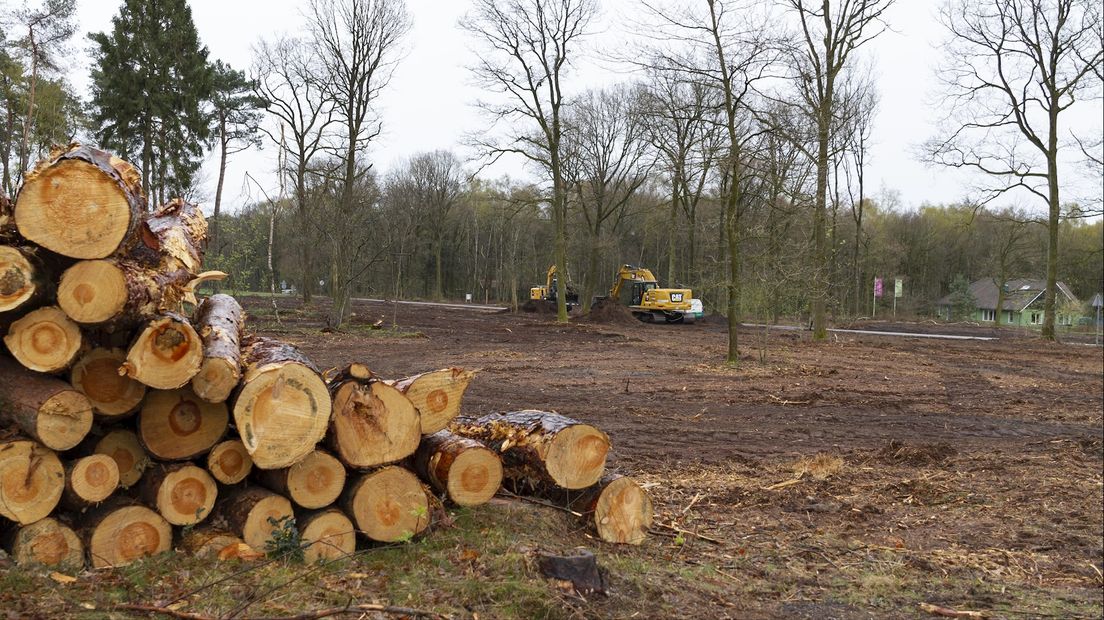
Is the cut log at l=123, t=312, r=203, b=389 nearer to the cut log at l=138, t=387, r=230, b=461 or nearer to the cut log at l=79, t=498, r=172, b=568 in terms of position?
the cut log at l=138, t=387, r=230, b=461

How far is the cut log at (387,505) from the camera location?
→ 14.1 feet

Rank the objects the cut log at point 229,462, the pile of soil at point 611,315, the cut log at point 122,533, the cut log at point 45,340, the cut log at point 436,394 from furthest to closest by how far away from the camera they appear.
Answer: the pile of soil at point 611,315 < the cut log at point 436,394 < the cut log at point 229,462 < the cut log at point 122,533 < the cut log at point 45,340

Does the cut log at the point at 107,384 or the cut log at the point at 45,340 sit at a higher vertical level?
the cut log at the point at 45,340

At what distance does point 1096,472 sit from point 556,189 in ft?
77.7

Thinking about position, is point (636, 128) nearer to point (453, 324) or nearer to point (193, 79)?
point (453, 324)

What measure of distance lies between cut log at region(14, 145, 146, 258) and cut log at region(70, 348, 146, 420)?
1.78 feet

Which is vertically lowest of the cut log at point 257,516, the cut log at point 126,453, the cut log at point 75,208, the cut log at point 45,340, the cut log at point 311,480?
the cut log at point 257,516

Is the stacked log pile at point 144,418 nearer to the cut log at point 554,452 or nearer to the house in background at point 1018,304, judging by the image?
the cut log at point 554,452

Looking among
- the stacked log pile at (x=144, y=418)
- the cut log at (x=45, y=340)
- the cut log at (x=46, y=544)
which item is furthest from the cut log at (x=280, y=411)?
the cut log at (x=46, y=544)

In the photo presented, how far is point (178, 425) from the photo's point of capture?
4.03 metres

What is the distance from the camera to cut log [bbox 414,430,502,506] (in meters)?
4.74

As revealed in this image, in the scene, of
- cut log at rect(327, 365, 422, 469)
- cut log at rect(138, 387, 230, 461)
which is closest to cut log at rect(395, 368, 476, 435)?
cut log at rect(327, 365, 422, 469)

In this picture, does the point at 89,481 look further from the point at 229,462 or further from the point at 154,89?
the point at 154,89

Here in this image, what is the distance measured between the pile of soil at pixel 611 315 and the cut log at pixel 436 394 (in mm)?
26062
